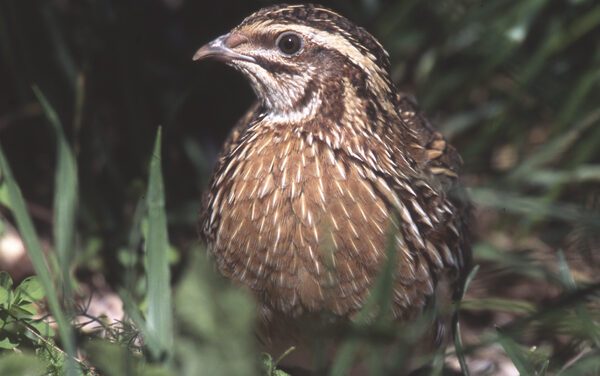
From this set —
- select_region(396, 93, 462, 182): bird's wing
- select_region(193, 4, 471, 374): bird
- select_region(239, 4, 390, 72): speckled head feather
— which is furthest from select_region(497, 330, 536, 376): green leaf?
select_region(239, 4, 390, 72): speckled head feather

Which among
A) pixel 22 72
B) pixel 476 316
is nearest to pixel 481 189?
pixel 476 316

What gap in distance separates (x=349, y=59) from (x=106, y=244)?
2078 millimetres

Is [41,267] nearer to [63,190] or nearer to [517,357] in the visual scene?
[63,190]

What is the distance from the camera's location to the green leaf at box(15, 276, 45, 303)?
2.51 metres

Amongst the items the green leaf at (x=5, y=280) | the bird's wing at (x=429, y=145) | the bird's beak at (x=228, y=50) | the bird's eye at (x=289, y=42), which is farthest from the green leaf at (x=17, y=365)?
the bird's wing at (x=429, y=145)

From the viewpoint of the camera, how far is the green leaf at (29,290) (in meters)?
2.51

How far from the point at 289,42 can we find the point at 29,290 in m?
1.32

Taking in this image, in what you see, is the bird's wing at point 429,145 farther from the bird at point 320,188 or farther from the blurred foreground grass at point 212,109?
the blurred foreground grass at point 212,109

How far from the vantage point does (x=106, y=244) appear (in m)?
4.04

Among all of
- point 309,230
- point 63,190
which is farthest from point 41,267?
point 309,230

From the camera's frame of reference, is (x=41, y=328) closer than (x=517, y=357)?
No

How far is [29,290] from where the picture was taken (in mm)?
2523

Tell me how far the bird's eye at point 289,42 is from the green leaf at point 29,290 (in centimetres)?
124

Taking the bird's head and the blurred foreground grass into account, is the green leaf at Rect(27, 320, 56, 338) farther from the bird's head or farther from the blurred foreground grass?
the bird's head
